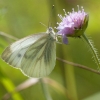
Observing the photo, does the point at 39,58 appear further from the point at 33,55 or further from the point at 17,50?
the point at 17,50

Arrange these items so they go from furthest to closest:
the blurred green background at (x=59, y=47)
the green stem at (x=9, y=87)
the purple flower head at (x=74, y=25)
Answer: the blurred green background at (x=59, y=47), the green stem at (x=9, y=87), the purple flower head at (x=74, y=25)

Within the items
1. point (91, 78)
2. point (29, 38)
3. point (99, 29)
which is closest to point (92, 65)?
point (91, 78)

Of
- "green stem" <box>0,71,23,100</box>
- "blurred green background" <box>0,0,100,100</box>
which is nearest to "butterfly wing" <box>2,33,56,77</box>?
"green stem" <box>0,71,23,100</box>

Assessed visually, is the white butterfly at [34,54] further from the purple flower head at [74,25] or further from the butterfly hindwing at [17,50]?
the purple flower head at [74,25]

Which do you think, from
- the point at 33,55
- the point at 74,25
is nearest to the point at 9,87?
the point at 33,55

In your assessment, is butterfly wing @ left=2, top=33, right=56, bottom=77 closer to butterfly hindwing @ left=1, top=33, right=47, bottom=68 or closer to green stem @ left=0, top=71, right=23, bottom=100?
butterfly hindwing @ left=1, top=33, right=47, bottom=68

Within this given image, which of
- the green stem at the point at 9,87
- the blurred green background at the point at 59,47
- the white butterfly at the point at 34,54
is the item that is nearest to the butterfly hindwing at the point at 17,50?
the white butterfly at the point at 34,54

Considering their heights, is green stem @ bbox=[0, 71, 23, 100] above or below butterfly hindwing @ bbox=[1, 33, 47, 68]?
below

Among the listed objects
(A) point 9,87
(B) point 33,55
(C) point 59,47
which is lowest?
(A) point 9,87

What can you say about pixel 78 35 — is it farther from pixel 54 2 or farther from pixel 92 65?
pixel 92 65

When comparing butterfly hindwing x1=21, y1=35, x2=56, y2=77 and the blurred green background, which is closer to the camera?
butterfly hindwing x1=21, y1=35, x2=56, y2=77
